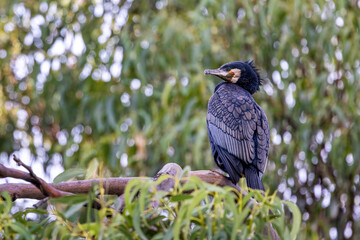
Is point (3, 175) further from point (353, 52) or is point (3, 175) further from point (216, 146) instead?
point (353, 52)

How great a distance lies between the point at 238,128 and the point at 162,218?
4.11 ft

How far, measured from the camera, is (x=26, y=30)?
5.29 meters

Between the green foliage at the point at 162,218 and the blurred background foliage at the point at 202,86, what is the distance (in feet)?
8.00

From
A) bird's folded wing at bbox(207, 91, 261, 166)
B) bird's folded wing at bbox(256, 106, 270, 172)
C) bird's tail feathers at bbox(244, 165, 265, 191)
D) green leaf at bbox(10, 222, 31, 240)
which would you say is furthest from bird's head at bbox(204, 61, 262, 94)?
green leaf at bbox(10, 222, 31, 240)

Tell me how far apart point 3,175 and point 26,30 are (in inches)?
157

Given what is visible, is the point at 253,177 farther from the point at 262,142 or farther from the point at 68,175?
the point at 68,175

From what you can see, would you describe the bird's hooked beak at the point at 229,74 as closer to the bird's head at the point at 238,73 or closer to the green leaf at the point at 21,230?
the bird's head at the point at 238,73

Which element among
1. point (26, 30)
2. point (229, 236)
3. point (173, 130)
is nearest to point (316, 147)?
point (173, 130)

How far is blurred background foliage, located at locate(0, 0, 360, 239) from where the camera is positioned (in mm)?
4320

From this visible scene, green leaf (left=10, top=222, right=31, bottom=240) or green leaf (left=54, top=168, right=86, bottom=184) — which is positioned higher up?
green leaf (left=54, top=168, right=86, bottom=184)

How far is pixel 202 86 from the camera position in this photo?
4207mm

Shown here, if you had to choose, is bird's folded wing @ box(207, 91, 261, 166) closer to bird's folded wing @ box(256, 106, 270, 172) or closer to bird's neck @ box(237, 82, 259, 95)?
bird's folded wing @ box(256, 106, 270, 172)

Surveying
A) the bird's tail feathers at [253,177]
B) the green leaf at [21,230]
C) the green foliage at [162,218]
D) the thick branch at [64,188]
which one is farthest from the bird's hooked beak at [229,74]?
the green leaf at [21,230]

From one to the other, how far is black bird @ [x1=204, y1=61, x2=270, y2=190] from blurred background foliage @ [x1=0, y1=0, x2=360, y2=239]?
104 cm
